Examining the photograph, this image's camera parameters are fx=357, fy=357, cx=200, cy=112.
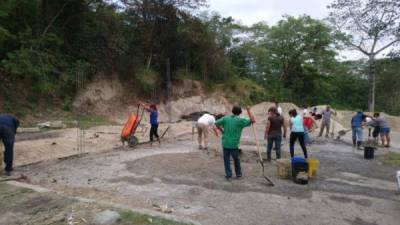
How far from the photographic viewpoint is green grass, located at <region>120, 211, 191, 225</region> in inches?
193

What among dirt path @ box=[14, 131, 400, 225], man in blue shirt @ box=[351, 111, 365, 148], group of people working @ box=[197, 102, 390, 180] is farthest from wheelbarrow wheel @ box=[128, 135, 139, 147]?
man in blue shirt @ box=[351, 111, 365, 148]

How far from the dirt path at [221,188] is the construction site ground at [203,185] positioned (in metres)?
0.02

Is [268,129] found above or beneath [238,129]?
beneath

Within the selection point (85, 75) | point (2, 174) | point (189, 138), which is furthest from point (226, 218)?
point (85, 75)

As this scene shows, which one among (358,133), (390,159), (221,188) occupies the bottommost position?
(390,159)

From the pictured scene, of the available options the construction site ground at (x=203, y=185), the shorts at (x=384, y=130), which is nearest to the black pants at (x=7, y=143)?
the construction site ground at (x=203, y=185)

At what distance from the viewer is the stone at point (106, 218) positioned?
491 centimetres

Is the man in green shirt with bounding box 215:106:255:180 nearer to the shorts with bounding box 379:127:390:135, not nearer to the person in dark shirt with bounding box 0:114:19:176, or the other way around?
the person in dark shirt with bounding box 0:114:19:176

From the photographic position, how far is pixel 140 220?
16.4 ft

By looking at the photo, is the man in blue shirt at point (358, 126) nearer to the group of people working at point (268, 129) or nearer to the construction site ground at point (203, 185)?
the group of people working at point (268, 129)

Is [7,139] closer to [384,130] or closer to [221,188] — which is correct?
[221,188]

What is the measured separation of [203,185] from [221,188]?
42 centimetres

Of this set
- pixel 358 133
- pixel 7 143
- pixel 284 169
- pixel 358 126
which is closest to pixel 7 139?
pixel 7 143

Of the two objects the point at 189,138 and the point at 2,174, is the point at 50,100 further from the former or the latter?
the point at 2,174
